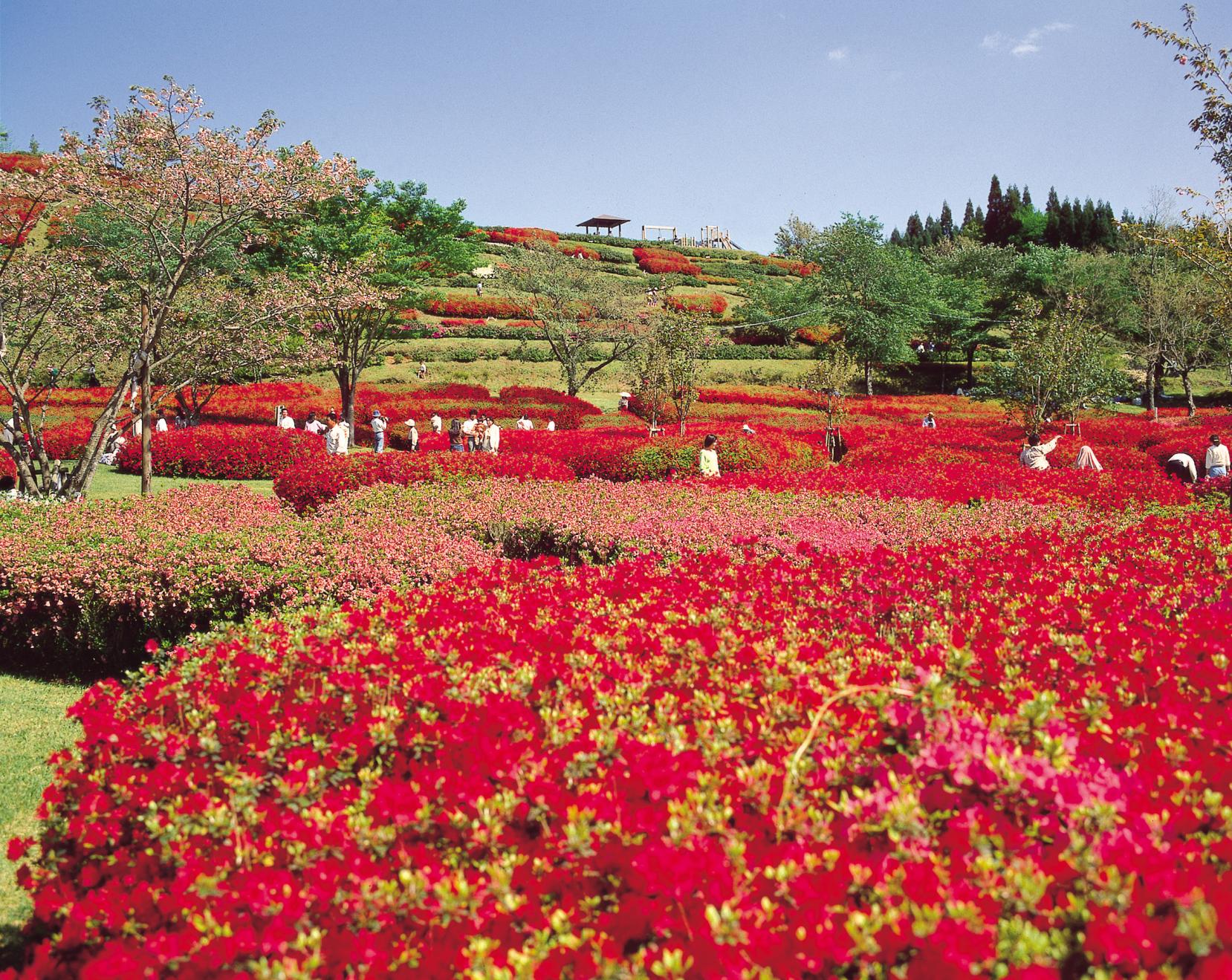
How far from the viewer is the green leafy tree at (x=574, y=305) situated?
33000 mm

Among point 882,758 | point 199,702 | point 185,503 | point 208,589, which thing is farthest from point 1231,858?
point 185,503

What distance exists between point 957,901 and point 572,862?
2.72ft

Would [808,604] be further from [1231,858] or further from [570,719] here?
[1231,858]

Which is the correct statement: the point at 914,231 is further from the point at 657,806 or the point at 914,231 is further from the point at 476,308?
the point at 657,806

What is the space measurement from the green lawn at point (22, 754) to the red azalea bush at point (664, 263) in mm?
58792

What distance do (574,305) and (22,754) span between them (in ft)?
98.8

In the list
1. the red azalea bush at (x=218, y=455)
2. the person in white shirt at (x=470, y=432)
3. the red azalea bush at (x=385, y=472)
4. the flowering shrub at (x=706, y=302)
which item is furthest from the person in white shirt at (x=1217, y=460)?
the flowering shrub at (x=706, y=302)

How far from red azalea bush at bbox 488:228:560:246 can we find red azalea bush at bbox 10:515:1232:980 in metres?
63.6

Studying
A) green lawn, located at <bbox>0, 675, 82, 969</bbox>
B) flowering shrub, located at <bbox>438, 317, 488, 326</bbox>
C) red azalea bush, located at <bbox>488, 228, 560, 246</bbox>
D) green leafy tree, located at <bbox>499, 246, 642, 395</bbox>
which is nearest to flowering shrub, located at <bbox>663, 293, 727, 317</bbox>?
flowering shrub, located at <bbox>438, 317, 488, 326</bbox>

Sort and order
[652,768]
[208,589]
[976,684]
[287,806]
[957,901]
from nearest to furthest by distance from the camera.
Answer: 1. [957,901]
2. [652,768]
3. [287,806]
4. [976,684]
5. [208,589]

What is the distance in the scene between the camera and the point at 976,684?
280 centimetres

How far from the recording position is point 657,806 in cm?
211

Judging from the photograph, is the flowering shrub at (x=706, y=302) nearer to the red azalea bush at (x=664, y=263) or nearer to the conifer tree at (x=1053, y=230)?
the red azalea bush at (x=664, y=263)

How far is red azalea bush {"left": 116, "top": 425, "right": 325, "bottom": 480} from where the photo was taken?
17.9m
